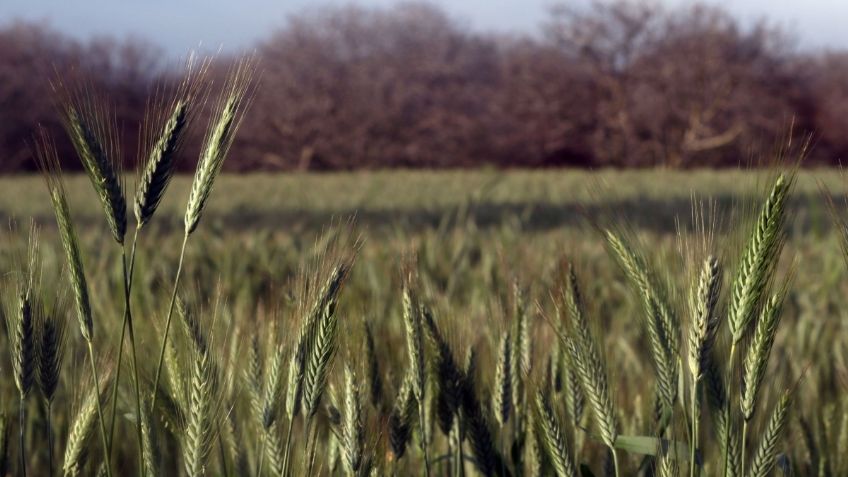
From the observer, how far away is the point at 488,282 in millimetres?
2406

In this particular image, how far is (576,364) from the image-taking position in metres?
0.80

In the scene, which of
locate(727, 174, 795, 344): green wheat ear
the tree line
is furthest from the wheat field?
the tree line

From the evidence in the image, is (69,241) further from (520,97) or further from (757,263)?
(520,97)

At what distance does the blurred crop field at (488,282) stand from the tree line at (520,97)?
13.5 meters

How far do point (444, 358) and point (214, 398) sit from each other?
0.64 feet

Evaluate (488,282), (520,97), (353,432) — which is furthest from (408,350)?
(520,97)

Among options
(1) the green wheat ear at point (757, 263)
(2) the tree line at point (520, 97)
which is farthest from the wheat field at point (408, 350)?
(2) the tree line at point (520, 97)

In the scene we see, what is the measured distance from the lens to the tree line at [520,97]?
65.4 ft

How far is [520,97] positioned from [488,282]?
63.4 ft

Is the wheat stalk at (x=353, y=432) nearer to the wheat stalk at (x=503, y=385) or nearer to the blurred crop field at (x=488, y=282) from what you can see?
the blurred crop field at (x=488, y=282)

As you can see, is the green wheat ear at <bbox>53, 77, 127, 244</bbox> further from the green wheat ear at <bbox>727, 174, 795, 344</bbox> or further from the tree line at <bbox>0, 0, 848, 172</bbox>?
the tree line at <bbox>0, 0, 848, 172</bbox>

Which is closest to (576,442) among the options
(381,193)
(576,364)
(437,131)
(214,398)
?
(576,364)

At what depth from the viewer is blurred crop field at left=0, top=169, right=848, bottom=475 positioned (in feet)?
2.85

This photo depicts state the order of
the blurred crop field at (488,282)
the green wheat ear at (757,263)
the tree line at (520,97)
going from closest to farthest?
the green wheat ear at (757,263) < the blurred crop field at (488,282) < the tree line at (520,97)
